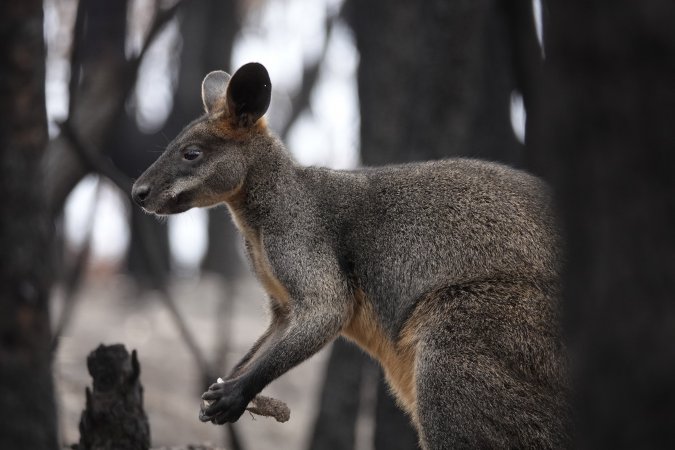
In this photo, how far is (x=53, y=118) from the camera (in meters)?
8.51

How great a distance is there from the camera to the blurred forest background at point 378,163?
8.79 ft

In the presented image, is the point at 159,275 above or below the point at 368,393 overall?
above

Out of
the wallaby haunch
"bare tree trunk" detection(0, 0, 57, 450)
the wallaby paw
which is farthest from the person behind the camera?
the wallaby paw

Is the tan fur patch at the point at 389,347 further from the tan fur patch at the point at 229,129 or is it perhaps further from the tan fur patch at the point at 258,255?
the tan fur patch at the point at 229,129

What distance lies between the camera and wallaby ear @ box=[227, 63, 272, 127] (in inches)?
228

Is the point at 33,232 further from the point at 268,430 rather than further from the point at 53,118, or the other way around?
the point at 268,430

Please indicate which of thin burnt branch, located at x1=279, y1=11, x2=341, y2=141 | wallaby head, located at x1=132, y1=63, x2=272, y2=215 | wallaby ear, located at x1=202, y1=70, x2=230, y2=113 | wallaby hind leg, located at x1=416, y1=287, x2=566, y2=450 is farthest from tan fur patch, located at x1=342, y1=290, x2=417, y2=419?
thin burnt branch, located at x1=279, y1=11, x2=341, y2=141

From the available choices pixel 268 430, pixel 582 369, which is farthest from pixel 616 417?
pixel 268 430

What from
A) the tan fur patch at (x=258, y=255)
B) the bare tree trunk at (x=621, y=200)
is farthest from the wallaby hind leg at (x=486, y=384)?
the bare tree trunk at (x=621, y=200)

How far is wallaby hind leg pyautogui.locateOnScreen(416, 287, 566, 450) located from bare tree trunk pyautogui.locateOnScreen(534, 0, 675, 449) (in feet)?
6.91

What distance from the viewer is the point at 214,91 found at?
6.62 metres

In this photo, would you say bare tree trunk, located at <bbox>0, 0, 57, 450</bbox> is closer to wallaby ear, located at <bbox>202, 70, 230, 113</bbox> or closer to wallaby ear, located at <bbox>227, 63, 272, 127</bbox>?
wallaby ear, located at <bbox>227, 63, 272, 127</bbox>

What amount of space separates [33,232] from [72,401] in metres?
7.26

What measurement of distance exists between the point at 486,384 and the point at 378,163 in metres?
5.83
